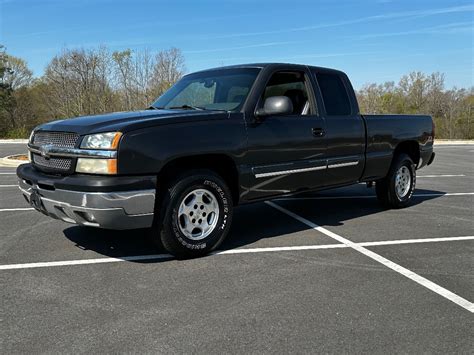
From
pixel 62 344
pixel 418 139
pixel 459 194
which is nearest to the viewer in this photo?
pixel 62 344

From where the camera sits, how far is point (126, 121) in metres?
4.19

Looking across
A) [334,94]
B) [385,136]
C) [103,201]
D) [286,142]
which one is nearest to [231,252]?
[286,142]

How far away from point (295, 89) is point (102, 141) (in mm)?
2792

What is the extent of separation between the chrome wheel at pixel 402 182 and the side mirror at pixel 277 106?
3169 millimetres

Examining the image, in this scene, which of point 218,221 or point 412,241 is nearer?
point 218,221

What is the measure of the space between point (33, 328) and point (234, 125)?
263cm

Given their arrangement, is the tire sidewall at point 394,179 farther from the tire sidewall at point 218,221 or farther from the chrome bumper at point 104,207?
the chrome bumper at point 104,207

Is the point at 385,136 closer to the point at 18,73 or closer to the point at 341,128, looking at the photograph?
the point at 341,128

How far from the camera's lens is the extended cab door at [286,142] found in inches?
195

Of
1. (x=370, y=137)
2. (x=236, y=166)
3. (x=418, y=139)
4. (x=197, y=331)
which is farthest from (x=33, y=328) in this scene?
(x=418, y=139)

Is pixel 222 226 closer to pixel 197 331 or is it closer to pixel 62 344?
pixel 197 331

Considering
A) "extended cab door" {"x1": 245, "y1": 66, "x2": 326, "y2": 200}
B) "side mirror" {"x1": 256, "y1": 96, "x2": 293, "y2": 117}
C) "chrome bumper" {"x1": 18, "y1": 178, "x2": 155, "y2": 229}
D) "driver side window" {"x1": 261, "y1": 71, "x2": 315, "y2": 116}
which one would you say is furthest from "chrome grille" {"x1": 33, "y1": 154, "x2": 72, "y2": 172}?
"driver side window" {"x1": 261, "y1": 71, "x2": 315, "y2": 116}

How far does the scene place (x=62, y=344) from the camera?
2814mm

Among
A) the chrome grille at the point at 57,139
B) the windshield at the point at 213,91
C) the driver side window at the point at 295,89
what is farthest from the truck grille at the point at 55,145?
the driver side window at the point at 295,89
